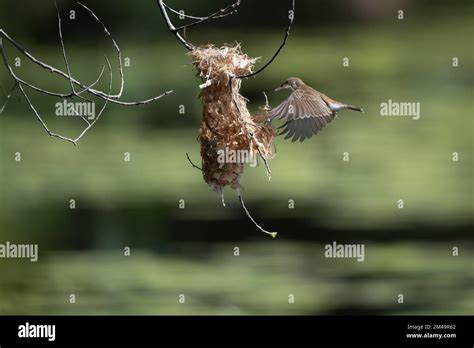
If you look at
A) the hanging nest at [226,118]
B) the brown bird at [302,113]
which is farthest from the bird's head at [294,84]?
the hanging nest at [226,118]

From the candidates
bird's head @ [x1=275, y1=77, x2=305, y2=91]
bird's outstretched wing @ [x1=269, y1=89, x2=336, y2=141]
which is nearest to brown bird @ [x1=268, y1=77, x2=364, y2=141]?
bird's outstretched wing @ [x1=269, y1=89, x2=336, y2=141]

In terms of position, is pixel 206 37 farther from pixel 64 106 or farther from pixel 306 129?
pixel 306 129

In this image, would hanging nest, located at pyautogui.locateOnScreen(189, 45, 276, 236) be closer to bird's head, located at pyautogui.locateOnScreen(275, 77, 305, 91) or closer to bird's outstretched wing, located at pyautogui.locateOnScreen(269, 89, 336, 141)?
bird's outstretched wing, located at pyautogui.locateOnScreen(269, 89, 336, 141)

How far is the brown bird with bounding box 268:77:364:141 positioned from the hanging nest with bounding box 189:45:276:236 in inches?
3.6

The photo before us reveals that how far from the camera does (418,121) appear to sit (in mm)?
6863

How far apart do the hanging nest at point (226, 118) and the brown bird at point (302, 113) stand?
9 centimetres

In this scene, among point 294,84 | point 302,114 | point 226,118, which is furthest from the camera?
point 294,84

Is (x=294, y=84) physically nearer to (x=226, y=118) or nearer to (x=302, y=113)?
(x=302, y=113)

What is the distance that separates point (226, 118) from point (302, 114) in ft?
1.27

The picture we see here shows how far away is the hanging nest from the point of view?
15.0 feet

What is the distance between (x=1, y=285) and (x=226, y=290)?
1638 mm

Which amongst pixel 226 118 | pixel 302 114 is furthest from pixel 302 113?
pixel 226 118

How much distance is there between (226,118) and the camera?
462 centimetres

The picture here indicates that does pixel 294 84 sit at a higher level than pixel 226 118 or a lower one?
higher
